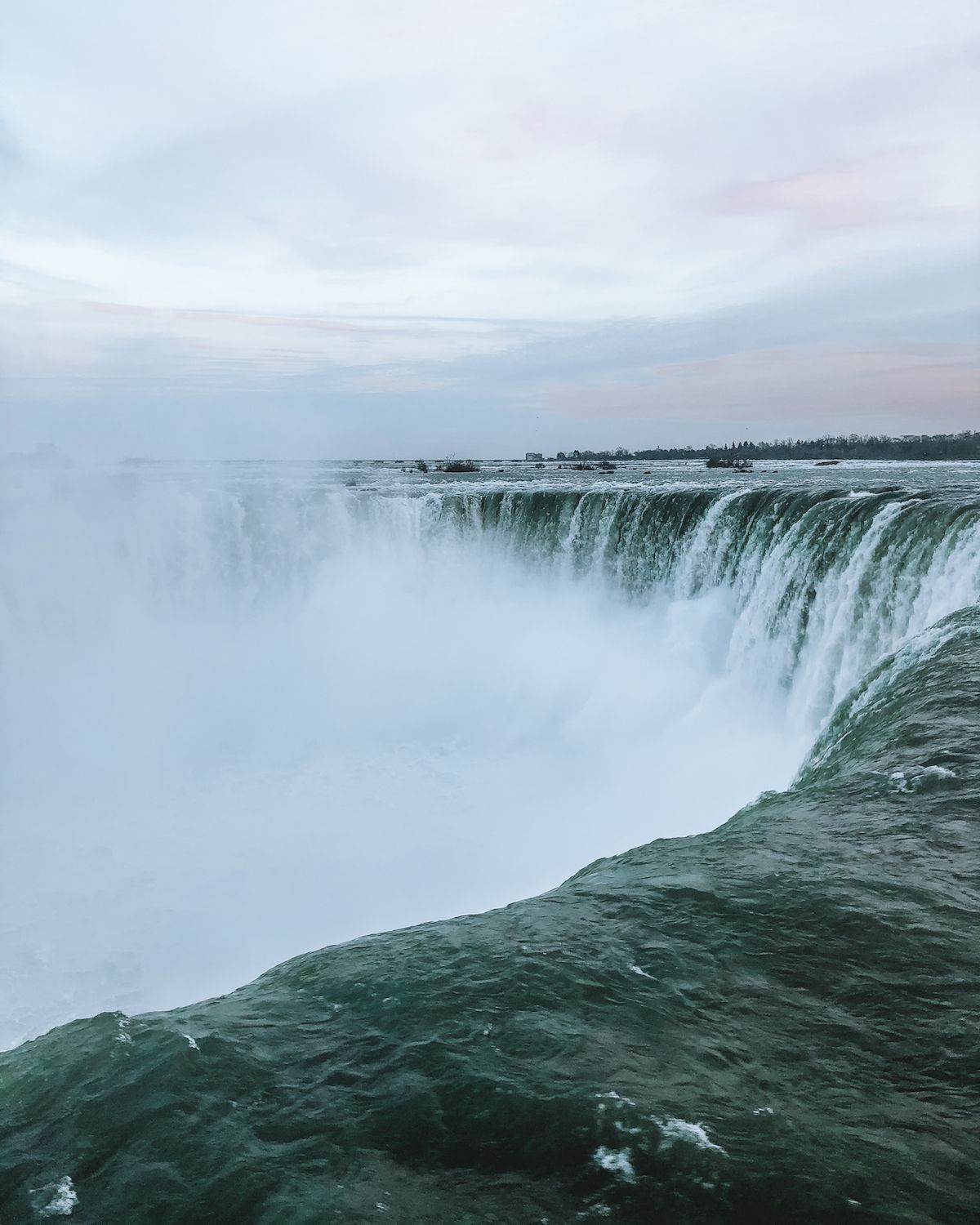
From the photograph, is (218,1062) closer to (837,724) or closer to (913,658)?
(837,724)

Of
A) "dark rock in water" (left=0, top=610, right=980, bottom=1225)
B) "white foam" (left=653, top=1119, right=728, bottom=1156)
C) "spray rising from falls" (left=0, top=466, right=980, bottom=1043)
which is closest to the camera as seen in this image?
"dark rock in water" (left=0, top=610, right=980, bottom=1225)

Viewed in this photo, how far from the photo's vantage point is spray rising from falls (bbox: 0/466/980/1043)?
35.0 ft

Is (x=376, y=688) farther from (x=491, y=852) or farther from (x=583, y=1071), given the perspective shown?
(x=583, y=1071)

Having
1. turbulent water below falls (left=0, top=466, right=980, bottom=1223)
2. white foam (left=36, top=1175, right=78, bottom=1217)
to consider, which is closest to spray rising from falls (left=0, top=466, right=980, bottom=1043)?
turbulent water below falls (left=0, top=466, right=980, bottom=1223)

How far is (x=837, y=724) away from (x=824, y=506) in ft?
26.8

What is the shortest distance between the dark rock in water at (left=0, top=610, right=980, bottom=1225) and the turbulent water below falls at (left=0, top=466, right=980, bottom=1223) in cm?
2

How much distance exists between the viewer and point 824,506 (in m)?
15.2

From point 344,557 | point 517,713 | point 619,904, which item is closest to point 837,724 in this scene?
point 619,904

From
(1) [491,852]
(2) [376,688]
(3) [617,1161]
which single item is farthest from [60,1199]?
(2) [376,688]

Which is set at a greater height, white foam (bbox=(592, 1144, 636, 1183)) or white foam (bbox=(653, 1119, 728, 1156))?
white foam (bbox=(653, 1119, 728, 1156))

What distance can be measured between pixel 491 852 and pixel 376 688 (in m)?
8.68

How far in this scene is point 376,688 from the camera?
1997 centimetres

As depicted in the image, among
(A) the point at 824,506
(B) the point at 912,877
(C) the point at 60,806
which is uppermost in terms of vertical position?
(A) the point at 824,506

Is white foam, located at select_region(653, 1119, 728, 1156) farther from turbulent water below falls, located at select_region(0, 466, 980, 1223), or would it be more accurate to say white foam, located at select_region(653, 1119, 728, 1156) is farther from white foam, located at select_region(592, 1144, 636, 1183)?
white foam, located at select_region(592, 1144, 636, 1183)
